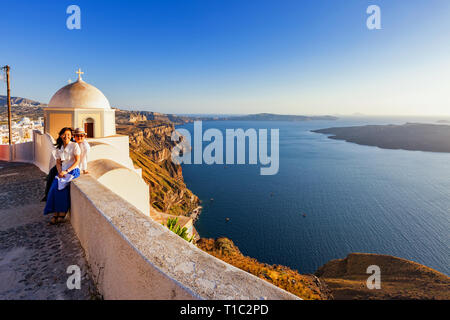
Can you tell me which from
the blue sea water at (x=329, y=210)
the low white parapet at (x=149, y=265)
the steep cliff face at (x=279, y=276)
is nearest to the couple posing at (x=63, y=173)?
the low white parapet at (x=149, y=265)

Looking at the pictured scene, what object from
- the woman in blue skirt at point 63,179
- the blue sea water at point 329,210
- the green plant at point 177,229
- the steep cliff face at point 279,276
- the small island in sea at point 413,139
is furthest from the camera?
the small island in sea at point 413,139

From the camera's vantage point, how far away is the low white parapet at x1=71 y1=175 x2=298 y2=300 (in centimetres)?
151

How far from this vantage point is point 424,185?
57.6 m

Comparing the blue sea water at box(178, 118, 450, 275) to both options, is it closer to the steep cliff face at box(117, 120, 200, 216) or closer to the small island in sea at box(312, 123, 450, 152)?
the steep cliff face at box(117, 120, 200, 216)

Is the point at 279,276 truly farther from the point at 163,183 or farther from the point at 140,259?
the point at 163,183

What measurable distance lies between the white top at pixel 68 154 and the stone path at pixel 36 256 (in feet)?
3.31

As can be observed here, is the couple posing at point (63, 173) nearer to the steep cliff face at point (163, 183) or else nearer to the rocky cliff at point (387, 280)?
the rocky cliff at point (387, 280)

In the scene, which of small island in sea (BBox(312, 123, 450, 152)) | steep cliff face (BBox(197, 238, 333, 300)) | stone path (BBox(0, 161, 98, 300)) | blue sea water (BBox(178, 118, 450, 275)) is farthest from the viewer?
small island in sea (BBox(312, 123, 450, 152))

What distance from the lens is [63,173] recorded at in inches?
153

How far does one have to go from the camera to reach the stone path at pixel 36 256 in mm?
2520

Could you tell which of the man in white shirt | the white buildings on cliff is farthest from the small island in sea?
the white buildings on cliff

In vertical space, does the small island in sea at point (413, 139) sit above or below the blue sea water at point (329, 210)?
above
